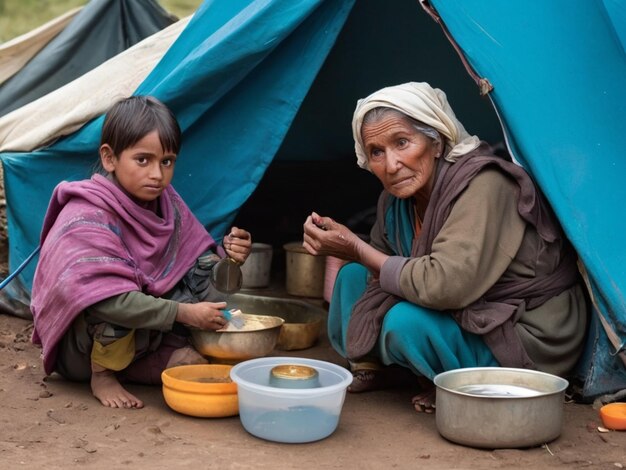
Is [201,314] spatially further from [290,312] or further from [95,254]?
[290,312]

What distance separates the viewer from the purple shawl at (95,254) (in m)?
3.09

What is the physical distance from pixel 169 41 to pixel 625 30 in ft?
7.45

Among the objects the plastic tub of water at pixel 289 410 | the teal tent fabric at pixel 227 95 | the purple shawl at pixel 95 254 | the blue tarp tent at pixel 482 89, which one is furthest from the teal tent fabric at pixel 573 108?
the purple shawl at pixel 95 254

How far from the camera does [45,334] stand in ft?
10.6

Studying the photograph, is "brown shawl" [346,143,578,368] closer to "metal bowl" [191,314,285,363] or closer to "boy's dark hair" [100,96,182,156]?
"metal bowl" [191,314,285,363]

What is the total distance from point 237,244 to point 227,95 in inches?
26.1

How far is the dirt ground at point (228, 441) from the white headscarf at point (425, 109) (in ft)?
3.06

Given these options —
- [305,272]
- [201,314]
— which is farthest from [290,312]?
[201,314]

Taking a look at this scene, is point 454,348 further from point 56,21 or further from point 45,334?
point 56,21

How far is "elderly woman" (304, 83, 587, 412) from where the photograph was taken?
3.02 m

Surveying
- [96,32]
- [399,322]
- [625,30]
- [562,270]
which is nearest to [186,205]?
[399,322]

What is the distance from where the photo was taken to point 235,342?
10.9 feet

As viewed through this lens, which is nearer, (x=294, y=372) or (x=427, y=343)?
(x=294, y=372)

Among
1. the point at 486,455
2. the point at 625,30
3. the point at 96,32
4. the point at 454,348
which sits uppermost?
the point at 96,32
